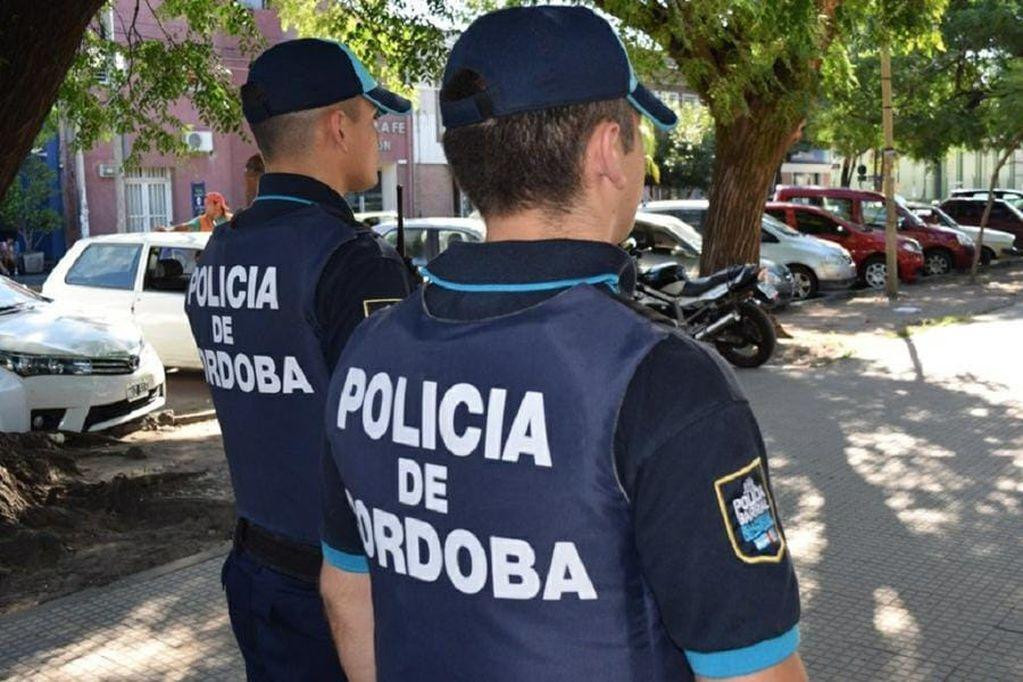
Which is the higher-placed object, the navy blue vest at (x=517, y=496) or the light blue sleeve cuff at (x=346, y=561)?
the navy blue vest at (x=517, y=496)

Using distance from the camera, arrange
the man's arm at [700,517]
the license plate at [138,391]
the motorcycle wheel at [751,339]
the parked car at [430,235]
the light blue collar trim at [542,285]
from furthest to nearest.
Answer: the parked car at [430,235]
the motorcycle wheel at [751,339]
the license plate at [138,391]
the light blue collar trim at [542,285]
the man's arm at [700,517]

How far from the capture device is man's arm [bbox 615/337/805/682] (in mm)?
1378

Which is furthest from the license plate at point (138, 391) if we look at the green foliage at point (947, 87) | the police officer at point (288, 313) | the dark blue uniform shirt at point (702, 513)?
the green foliage at point (947, 87)

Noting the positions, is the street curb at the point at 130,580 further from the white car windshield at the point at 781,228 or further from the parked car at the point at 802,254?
the white car windshield at the point at 781,228

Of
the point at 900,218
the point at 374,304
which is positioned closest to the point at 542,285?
the point at 374,304

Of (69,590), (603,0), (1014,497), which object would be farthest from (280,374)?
(603,0)

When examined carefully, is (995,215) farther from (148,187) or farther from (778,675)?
(778,675)

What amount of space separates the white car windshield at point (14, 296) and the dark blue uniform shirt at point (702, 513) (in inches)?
335

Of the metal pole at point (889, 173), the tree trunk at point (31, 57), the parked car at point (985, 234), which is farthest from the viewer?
the parked car at point (985, 234)

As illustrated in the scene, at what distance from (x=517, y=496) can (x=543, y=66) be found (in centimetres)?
53

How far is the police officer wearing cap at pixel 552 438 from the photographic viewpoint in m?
1.39

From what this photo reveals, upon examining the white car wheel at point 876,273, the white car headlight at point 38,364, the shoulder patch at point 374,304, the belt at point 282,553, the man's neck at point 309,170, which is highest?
the man's neck at point 309,170

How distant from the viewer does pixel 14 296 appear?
368 inches

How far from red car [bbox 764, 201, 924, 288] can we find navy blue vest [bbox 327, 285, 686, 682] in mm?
19784
